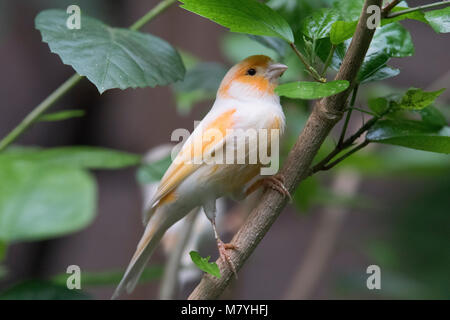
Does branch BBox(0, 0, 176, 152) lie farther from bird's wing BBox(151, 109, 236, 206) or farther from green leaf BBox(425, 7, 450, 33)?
green leaf BBox(425, 7, 450, 33)

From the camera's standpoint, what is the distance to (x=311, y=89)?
537mm

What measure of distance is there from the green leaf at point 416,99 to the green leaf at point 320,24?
11cm

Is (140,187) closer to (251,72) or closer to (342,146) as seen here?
(251,72)

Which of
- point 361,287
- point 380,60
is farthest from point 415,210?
point 380,60

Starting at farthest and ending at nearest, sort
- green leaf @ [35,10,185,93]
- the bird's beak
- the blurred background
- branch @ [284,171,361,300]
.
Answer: the blurred background
branch @ [284,171,361,300]
the bird's beak
green leaf @ [35,10,185,93]

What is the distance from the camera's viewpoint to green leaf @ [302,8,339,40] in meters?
0.64

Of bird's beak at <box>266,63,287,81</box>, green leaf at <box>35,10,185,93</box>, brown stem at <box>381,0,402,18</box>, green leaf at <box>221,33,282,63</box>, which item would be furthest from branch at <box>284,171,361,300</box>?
brown stem at <box>381,0,402,18</box>

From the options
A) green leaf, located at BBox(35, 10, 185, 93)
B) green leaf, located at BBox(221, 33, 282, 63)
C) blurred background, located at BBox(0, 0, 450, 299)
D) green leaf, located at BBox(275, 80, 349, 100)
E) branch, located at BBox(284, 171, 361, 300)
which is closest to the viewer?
green leaf, located at BBox(275, 80, 349, 100)

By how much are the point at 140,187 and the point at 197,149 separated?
1.46 m

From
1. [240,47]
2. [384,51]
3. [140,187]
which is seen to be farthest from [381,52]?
[140,187]

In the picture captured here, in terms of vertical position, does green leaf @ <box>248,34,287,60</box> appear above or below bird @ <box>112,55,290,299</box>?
above

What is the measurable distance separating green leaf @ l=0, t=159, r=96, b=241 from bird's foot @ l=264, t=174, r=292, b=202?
288 millimetres

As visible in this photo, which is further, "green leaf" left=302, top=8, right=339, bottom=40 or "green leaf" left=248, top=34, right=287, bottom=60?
"green leaf" left=248, top=34, right=287, bottom=60

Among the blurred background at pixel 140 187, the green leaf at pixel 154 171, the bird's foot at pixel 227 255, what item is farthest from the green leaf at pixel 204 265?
the blurred background at pixel 140 187
